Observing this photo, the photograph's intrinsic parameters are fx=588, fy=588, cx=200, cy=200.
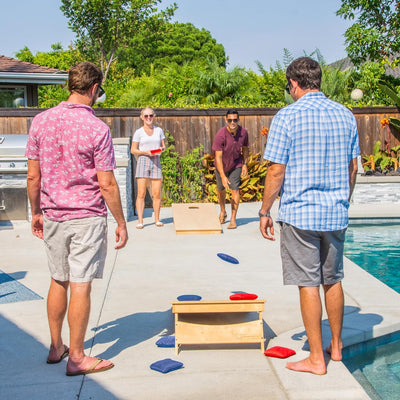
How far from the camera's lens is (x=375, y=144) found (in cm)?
1339

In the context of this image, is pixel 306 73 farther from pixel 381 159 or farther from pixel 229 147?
pixel 381 159

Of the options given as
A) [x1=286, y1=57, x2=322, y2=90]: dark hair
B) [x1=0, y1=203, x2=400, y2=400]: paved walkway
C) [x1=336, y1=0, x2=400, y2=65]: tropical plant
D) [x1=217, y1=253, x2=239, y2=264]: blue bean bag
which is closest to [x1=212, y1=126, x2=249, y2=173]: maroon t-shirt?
[x1=0, y1=203, x2=400, y2=400]: paved walkway

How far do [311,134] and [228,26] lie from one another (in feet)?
118

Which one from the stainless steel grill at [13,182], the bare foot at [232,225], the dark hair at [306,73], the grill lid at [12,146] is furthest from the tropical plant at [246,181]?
the dark hair at [306,73]

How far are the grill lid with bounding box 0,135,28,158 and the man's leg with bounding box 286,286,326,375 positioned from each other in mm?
6811

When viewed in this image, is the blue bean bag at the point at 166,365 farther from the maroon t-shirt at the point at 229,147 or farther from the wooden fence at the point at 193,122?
the wooden fence at the point at 193,122

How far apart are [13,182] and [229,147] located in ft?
11.4

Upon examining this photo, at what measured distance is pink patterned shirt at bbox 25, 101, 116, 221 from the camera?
357 cm

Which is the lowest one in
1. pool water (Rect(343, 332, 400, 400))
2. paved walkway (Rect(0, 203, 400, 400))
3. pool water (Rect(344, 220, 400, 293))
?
pool water (Rect(344, 220, 400, 293))

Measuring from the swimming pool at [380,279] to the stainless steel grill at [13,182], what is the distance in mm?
5121

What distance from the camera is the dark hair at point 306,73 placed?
12.1 feet

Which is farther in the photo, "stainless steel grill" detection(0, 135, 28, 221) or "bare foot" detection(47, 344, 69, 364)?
"stainless steel grill" detection(0, 135, 28, 221)

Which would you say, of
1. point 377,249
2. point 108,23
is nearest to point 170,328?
point 377,249

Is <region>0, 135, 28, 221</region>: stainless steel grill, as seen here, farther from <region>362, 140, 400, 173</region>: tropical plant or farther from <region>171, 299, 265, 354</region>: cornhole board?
<region>362, 140, 400, 173</region>: tropical plant
